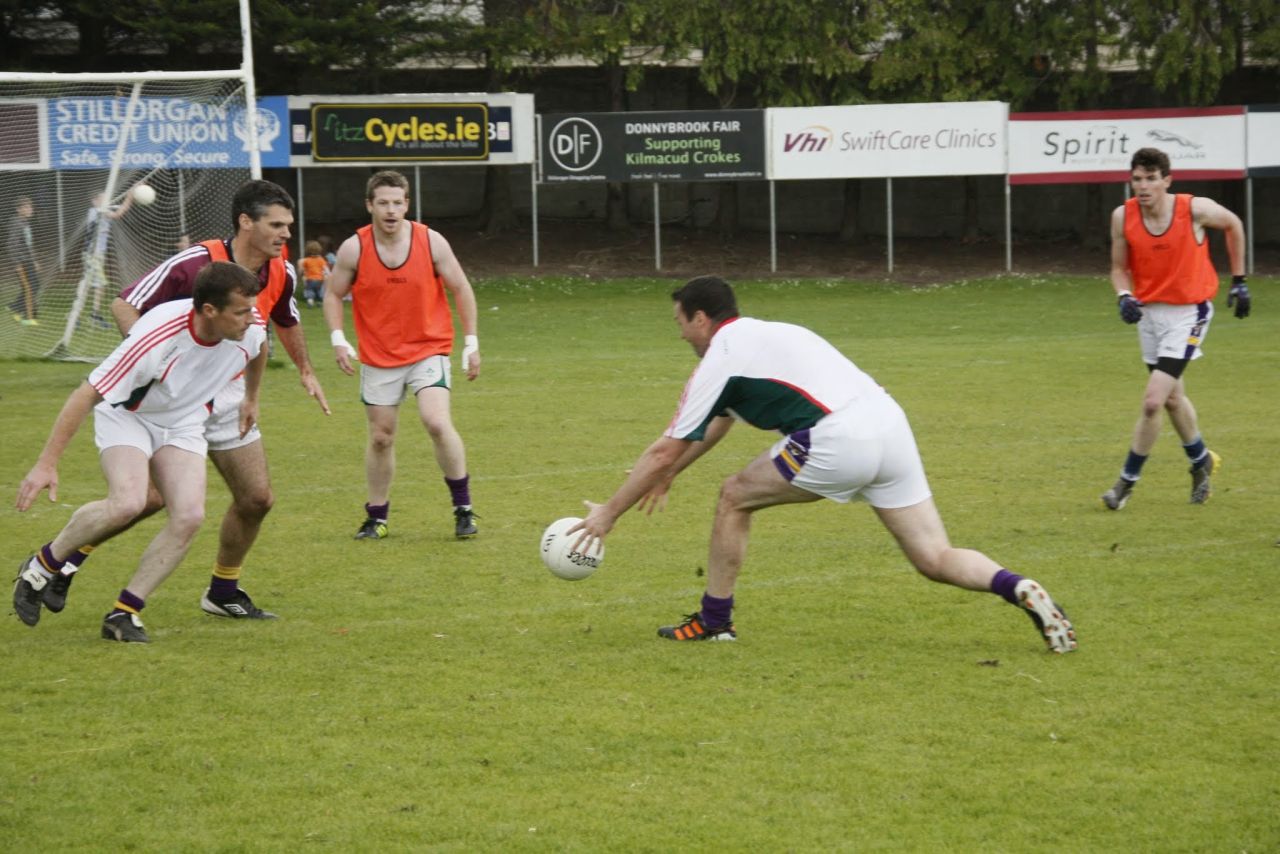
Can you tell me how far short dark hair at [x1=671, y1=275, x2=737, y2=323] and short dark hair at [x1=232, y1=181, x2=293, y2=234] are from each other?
199cm

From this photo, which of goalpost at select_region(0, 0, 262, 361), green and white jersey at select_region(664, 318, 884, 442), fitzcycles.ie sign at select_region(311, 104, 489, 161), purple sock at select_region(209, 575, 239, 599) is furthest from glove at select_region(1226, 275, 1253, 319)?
fitzcycles.ie sign at select_region(311, 104, 489, 161)

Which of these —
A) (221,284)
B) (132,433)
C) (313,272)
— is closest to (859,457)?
(221,284)

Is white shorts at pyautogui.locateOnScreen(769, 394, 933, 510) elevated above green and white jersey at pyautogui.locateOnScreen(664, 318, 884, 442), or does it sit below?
below

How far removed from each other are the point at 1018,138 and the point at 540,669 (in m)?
24.1

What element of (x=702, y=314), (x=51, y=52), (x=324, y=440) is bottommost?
(x=324, y=440)

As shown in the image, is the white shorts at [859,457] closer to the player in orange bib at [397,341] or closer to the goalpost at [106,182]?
the player in orange bib at [397,341]

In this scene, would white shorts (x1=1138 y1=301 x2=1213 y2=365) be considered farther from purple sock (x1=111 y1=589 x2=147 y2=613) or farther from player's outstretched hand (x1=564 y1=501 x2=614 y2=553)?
purple sock (x1=111 y1=589 x2=147 y2=613)

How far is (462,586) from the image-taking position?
841cm

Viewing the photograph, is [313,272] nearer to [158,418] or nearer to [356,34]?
[356,34]

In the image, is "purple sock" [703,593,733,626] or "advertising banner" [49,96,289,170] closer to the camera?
"purple sock" [703,593,733,626]

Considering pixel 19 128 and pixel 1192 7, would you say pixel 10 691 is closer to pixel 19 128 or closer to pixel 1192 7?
pixel 19 128

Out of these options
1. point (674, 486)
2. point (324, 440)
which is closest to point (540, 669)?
point (674, 486)

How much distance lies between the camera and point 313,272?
87.0 ft

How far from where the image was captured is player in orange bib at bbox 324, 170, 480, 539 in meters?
9.73
